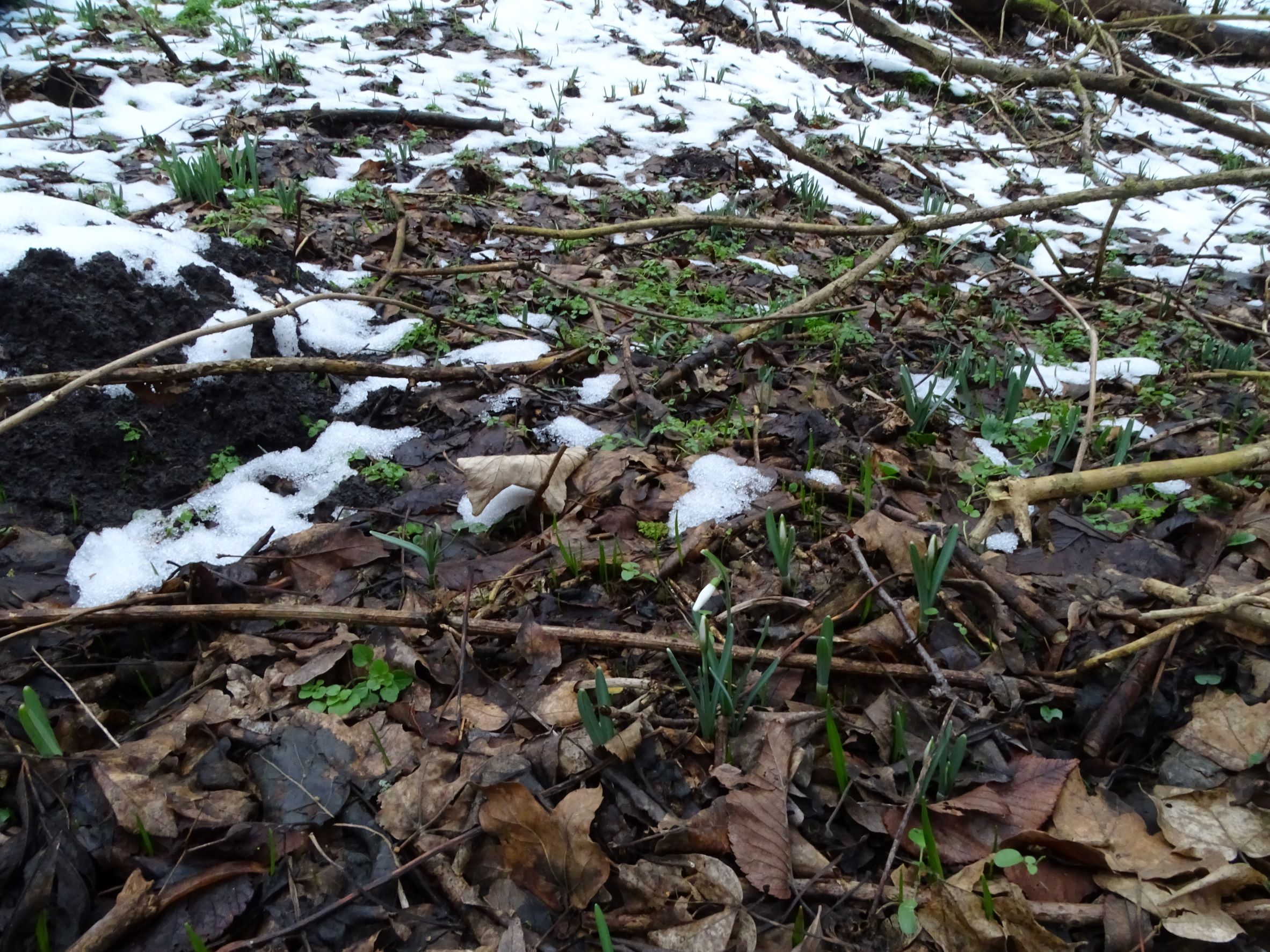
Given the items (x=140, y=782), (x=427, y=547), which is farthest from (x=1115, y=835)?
(x=140, y=782)

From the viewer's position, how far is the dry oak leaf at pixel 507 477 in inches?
85.0

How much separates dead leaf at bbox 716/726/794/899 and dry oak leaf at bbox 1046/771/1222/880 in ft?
1.66

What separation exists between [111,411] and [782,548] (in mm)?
2037

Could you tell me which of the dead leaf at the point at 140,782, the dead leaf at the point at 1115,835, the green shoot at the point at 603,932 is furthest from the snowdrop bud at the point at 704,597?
the dead leaf at the point at 140,782

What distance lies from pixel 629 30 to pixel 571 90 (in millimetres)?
1895

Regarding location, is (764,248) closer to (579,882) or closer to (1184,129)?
(579,882)

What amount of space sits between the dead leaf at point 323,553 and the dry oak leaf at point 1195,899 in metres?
1.81

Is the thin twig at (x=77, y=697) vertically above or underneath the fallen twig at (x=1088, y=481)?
underneath

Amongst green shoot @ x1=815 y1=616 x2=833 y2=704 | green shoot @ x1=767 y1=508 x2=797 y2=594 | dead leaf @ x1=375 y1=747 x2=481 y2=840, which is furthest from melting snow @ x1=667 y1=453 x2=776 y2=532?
dead leaf @ x1=375 y1=747 x2=481 y2=840

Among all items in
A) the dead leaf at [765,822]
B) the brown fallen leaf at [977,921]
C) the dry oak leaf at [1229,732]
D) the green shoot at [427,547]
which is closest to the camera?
the brown fallen leaf at [977,921]

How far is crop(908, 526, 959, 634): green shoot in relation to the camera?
1.64 meters

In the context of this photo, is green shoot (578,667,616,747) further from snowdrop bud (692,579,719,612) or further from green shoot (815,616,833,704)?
green shoot (815,616,833,704)

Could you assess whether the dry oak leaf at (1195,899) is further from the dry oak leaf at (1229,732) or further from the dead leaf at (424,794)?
the dead leaf at (424,794)

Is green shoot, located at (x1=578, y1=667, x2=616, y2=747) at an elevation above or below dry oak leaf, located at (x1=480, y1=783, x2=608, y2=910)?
above
